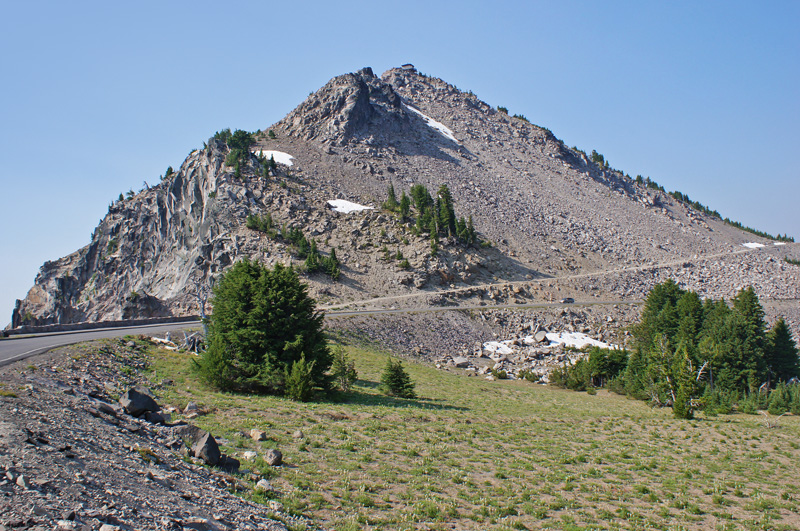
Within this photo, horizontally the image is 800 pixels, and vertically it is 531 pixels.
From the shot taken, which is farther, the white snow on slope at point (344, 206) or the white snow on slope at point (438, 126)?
the white snow on slope at point (438, 126)

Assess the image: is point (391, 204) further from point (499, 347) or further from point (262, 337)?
point (262, 337)

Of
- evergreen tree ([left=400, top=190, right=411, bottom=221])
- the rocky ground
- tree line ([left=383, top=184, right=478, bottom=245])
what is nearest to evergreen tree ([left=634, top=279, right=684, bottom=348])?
tree line ([left=383, top=184, right=478, bottom=245])

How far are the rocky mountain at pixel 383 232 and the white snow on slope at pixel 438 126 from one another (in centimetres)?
113

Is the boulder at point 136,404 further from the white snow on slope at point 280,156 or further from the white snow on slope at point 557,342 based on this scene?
the white snow on slope at point 280,156

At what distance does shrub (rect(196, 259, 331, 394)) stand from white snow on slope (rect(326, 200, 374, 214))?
165 ft

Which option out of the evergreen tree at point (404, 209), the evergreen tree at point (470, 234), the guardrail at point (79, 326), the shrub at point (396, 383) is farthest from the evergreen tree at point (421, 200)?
the shrub at point (396, 383)

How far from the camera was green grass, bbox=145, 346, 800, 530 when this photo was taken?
1084cm

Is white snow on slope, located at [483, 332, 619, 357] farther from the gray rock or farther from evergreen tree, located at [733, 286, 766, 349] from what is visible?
the gray rock

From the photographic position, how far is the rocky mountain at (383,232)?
65000 mm

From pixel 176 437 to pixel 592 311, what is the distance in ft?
199

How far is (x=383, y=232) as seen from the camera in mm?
69750

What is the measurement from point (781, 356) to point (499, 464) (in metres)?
44.5

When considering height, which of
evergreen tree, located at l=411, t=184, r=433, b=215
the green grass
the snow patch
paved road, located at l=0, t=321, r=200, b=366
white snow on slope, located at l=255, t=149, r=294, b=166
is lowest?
the green grass

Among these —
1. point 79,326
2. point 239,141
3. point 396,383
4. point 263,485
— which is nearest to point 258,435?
point 263,485
